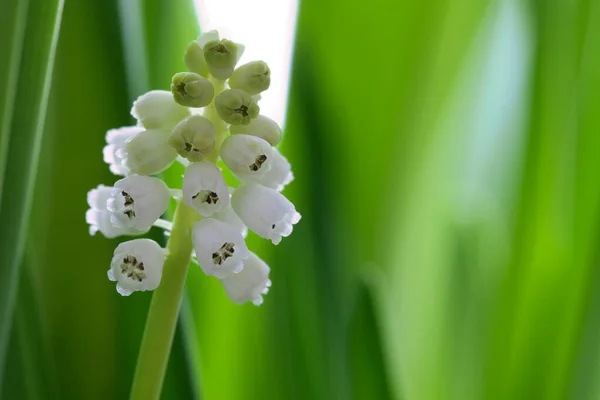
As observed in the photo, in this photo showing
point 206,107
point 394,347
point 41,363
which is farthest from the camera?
point 394,347

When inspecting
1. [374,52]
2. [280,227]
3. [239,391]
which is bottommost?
[239,391]

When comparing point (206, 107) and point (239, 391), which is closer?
point (206, 107)

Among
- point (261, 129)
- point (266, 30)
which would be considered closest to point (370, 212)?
point (266, 30)

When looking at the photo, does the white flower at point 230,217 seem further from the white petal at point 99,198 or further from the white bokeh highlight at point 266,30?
the white bokeh highlight at point 266,30

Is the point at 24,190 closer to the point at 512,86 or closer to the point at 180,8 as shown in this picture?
the point at 180,8

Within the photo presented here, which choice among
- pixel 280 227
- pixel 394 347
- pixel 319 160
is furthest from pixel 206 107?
pixel 394 347

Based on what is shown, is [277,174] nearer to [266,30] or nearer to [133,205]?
[133,205]
